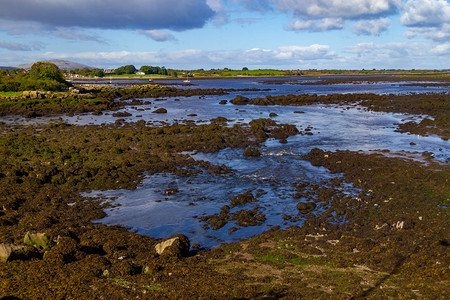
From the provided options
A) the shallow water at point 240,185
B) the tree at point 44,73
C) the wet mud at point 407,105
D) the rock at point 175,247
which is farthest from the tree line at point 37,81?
the rock at point 175,247

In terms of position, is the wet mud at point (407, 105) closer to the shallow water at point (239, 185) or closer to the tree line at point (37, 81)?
the shallow water at point (239, 185)

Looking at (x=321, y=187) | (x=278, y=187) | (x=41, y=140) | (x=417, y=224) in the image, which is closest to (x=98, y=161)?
(x=41, y=140)

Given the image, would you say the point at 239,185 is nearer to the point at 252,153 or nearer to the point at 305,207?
the point at 305,207

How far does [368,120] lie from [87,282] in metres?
43.7

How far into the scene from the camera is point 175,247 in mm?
11758

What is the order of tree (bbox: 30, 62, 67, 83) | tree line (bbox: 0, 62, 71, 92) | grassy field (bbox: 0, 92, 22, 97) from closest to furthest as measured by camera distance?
grassy field (bbox: 0, 92, 22, 97) → tree line (bbox: 0, 62, 71, 92) → tree (bbox: 30, 62, 67, 83)

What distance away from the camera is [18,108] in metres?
56.2

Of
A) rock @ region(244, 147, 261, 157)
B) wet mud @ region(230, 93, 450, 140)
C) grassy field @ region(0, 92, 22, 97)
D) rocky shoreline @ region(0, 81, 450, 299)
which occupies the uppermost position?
grassy field @ region(0, 92, 22, 97)

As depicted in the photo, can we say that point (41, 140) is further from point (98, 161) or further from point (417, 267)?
point (417, 267)

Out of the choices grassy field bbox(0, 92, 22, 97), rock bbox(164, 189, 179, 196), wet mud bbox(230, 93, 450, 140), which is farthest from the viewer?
grassy field bbox(0, 92, 22, 97)

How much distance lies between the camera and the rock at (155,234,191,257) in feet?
38.3

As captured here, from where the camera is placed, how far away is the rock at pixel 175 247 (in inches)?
460

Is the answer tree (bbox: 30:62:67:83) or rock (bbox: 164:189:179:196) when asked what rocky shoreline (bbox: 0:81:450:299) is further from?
tree (bbox: 30:62:67:83)

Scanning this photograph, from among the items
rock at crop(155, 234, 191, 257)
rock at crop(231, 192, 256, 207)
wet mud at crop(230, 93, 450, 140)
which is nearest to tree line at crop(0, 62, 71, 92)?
wet mud at crop(230, 93, 450, 140)
